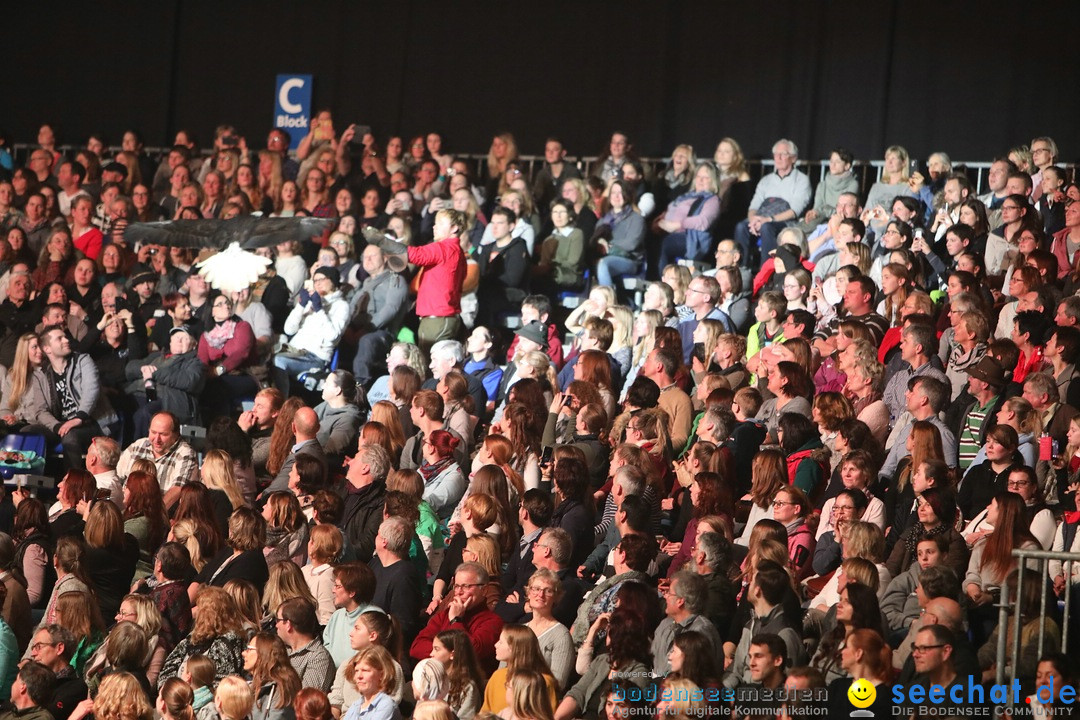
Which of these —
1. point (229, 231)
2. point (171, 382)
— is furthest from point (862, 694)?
point (229, 231)

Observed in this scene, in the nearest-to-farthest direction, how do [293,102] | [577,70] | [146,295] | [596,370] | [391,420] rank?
[391,420]
[596,370]
[146,295]
[577,70]
[293,102]

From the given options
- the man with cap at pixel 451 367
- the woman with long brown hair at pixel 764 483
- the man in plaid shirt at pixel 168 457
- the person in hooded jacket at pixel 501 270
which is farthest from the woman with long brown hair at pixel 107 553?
the person in hooded jacket at pixel 501 270

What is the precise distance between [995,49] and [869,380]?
5635mm

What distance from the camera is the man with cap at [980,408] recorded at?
7676mm

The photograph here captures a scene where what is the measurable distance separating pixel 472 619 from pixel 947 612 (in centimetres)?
199

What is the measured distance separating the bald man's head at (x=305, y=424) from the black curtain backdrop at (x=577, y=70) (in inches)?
243

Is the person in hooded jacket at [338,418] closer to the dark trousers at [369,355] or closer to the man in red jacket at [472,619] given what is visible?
the dark trousers at [369,355]

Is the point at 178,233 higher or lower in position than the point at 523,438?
higher

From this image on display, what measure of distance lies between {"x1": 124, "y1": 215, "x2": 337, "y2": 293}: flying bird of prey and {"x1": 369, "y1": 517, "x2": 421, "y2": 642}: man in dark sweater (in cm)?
388

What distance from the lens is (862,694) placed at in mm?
5543

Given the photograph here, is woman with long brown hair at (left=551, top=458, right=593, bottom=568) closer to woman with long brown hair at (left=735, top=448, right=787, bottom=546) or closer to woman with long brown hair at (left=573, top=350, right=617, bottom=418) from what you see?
woman with long brown hair at (left=735, top=448, right=787, bottom=546)

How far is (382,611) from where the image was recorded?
21.6 feet

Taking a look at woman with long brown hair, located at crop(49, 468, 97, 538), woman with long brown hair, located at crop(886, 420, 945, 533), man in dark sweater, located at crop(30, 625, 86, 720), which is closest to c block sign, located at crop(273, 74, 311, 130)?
woman with long brown hair, located at crop(49, 468, 97, 538)

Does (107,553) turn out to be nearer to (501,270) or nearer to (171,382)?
(171,382)
